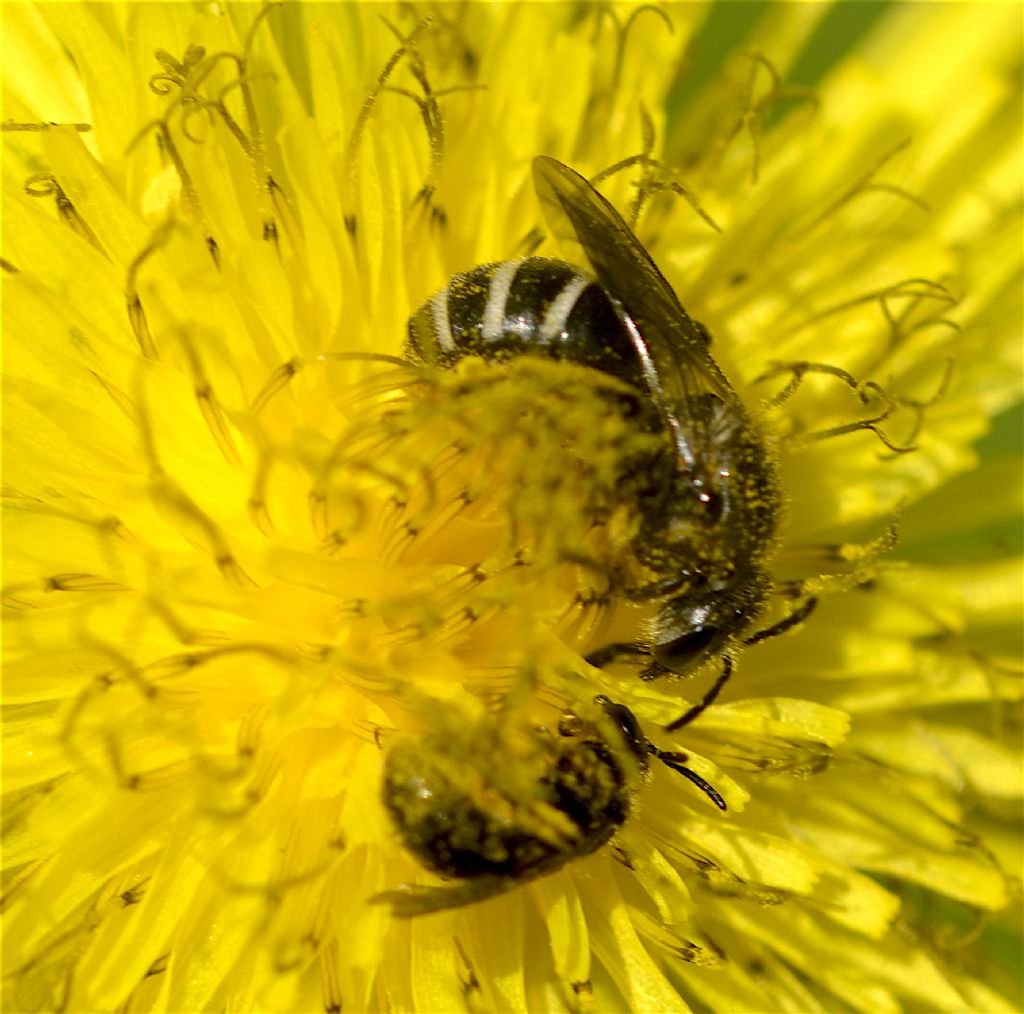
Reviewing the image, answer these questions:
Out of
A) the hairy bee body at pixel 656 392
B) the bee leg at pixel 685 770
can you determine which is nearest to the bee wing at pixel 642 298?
the hairy bee body at pixel 656 392

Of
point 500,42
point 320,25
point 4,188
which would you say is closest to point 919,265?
point 500,42

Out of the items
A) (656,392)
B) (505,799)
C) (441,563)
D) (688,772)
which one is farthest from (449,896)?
(656,392)

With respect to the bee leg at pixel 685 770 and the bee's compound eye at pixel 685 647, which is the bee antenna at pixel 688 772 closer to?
the bee leg at pixel 685 770

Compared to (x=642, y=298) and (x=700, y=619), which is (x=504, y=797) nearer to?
(x=700, y=619)

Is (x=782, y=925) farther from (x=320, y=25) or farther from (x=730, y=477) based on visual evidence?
(x=320, y=25)

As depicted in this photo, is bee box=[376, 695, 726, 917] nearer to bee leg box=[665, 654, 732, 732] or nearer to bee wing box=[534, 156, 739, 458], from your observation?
bee leg box=[665, 654, 732, 732]

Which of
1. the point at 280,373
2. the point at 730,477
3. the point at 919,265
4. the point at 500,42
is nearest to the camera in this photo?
the point at 730,477

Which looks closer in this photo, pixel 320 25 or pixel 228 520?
pixel 228 520
